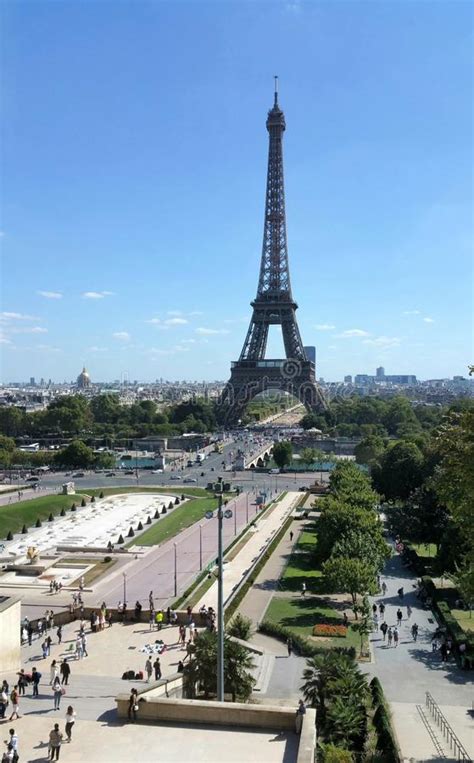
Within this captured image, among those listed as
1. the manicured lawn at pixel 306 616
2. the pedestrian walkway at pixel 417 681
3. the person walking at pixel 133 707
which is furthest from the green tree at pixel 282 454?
the person walking at pixel 133 707

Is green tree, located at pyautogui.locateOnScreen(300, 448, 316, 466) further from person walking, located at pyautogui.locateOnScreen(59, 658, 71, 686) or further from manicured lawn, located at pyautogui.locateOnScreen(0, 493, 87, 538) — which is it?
A: person walking, located at pyautogui.locateOnScreen(59, 658, 71, 686)

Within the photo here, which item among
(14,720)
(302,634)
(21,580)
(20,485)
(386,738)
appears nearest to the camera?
(14,720)

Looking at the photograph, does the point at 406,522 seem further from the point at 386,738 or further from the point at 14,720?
the point at 14,720

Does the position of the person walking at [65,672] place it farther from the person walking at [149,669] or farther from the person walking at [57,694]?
the person walking at [149,669]

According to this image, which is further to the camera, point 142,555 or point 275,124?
point 275,124

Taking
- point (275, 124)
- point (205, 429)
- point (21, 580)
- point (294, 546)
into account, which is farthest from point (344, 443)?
point (21, 580)

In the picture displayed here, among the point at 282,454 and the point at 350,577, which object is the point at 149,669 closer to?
the point at 350,577

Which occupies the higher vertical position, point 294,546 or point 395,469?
point 395,469
